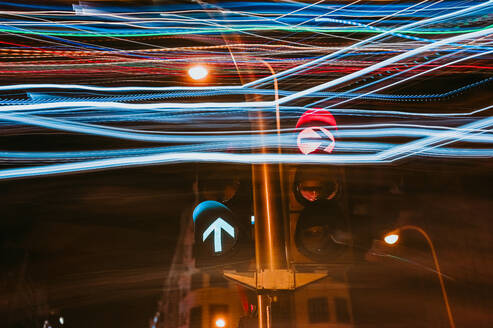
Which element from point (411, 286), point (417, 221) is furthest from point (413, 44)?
point (411, 286)

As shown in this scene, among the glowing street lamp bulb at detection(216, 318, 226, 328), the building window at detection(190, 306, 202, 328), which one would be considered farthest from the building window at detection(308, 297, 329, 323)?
the building window at detection(190, 306, 202, 328)

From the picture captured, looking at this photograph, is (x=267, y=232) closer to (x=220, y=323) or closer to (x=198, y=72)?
(x=198, y=72)

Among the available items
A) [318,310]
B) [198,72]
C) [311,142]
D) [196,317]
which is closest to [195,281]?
[196,317]

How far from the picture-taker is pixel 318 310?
29.0 feet

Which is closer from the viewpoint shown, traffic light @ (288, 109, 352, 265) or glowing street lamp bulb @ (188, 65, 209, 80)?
traffic light @ (288, 109, 352, 265)

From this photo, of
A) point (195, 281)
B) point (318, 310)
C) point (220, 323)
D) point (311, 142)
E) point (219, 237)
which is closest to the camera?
point (219, 237)

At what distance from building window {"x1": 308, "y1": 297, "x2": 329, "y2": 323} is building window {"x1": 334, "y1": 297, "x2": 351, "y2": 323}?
300 mm

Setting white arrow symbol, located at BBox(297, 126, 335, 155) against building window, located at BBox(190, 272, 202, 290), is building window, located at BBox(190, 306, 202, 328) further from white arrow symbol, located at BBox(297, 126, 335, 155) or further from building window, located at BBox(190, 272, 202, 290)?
white arrow symbol, located at BBox(297, 126, 335, 155)

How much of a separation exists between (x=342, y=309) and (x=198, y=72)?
683cm

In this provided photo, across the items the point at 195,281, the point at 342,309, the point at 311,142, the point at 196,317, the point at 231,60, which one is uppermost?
the point at 195,281

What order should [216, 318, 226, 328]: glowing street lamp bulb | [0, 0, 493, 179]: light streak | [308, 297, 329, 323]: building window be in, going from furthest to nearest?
[216, 318, 226, 328]: glowing street lamp bulb < [308, 297, 329, 323]: building window < [0, 0, 493, 179]: light streak

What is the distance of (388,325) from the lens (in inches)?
287

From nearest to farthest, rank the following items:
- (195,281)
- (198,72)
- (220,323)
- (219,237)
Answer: (219,237), (198,72), (220,323), (195,281)

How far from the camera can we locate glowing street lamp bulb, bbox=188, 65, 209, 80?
3.96m
